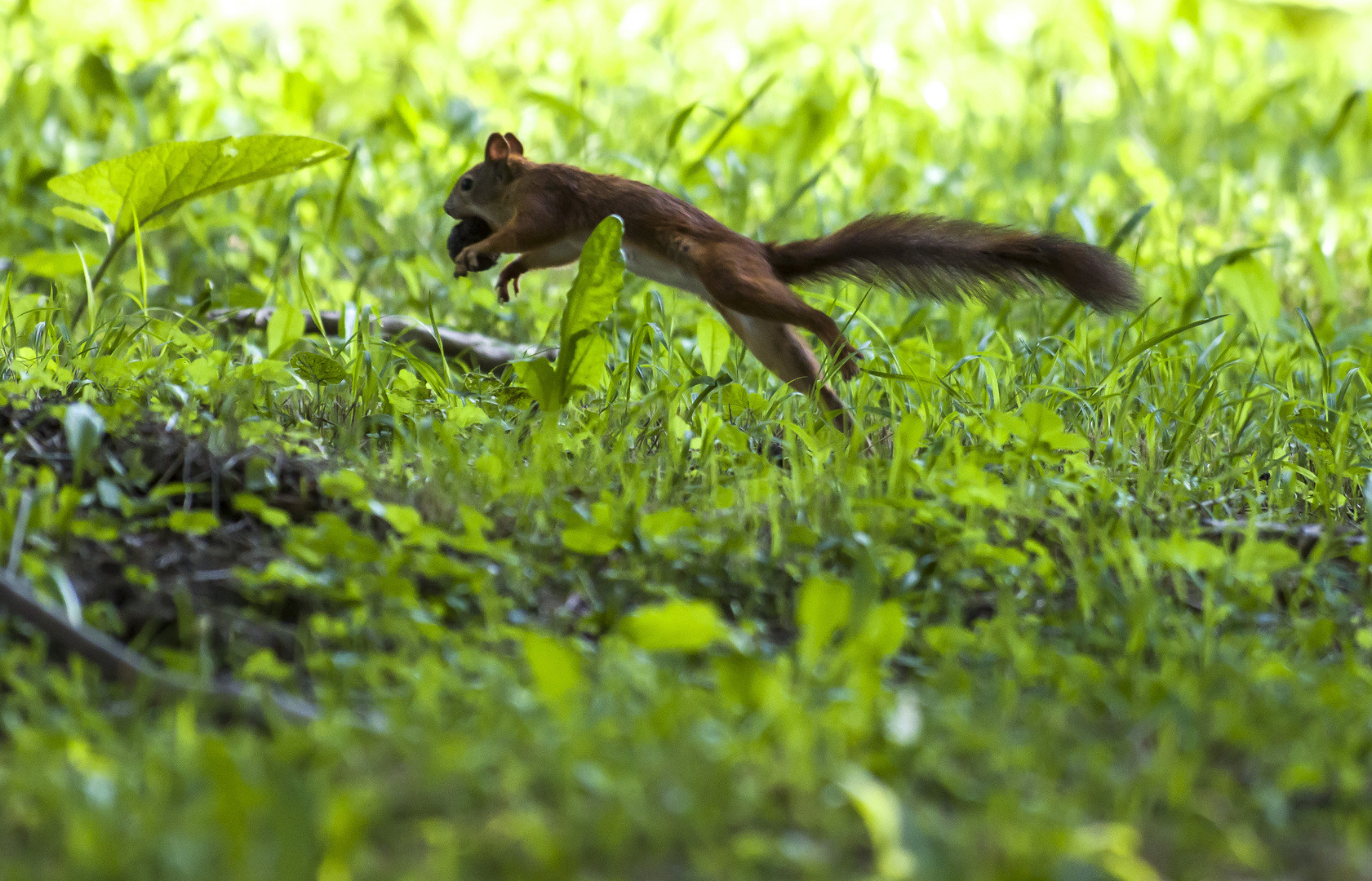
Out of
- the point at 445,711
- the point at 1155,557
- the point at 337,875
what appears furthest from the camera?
the point at 1155,557

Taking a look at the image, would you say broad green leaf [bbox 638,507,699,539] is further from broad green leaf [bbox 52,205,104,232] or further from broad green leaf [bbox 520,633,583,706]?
broad green leaf [bbox 52,205,104,232]

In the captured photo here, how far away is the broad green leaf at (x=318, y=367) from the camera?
118 inches

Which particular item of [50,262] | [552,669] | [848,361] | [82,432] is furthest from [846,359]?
[50,262]

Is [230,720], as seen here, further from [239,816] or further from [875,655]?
[875,655]

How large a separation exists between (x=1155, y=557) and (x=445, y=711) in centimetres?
128

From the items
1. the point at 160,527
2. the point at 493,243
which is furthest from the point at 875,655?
the point at 493,243

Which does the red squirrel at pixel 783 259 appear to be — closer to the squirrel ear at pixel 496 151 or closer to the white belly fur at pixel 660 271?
the white belly fur at pixel 660 271

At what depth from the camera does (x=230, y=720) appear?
1.76 metres

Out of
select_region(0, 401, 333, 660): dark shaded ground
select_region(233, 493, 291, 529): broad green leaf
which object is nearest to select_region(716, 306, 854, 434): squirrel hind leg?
select_region(0, 401, 333, 660): dark shaded ground

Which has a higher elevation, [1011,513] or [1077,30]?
[1077,30]

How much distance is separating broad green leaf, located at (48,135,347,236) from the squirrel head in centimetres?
48

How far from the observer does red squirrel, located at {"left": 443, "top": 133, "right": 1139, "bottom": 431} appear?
2977 millimetres

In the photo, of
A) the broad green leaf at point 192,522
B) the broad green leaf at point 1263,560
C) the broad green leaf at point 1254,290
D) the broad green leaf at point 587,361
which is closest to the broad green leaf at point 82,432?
the broad green leaf at point 192,522

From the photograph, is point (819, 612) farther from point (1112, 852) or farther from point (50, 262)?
point (50, 262)
